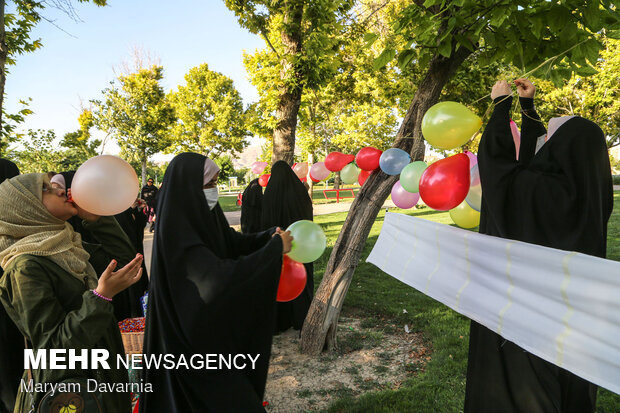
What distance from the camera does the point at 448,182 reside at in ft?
7.97

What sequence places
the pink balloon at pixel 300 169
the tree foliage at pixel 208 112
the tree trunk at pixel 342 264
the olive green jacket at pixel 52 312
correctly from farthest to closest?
the tree foliage at pixel 208 112, the pink balloon at pixel 300 169, the tree trunk at pixel 342 264, the olive green jacket at pixel 52 312

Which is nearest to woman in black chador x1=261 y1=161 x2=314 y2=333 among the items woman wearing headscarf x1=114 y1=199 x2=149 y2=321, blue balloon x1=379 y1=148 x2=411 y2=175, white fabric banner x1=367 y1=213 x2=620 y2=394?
woman wearing headscarf x1=114 y1=199 x2=149 y2=321

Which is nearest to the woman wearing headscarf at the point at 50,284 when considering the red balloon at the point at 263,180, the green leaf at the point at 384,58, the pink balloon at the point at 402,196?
the green leaf at the point at 384,58

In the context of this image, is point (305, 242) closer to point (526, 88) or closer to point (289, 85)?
point (526, 88)

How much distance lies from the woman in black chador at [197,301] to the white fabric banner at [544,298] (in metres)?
1.38

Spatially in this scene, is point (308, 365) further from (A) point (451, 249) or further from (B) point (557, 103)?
(B) point (557, 103)

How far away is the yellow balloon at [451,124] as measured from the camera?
2.36 meters

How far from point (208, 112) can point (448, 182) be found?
29.5 meters

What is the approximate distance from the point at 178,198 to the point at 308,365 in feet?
9.30

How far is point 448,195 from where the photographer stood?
2457mm

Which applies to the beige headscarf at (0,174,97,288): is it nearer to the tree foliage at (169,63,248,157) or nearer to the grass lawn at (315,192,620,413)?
the grass lawn at (315,192,620,413)

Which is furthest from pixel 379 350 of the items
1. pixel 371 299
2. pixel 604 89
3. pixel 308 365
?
pixel 604 89

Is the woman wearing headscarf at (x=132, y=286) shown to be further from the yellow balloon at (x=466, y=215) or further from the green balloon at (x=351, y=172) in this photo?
the yellow balloon at (x=466, y=215)

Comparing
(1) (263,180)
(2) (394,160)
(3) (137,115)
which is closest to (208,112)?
(3) (137,115)
